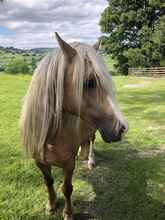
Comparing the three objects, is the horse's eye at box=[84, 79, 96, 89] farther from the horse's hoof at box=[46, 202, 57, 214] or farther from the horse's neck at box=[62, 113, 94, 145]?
the horse's hoof at box=[46, 202, 57, 214]

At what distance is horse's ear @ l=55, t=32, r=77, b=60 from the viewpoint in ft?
6.14

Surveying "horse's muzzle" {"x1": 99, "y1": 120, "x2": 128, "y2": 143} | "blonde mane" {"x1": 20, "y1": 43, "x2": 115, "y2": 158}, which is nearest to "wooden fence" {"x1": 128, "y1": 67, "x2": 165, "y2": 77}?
"blonde mane" {"x1": 20, "y1": 43, "x2": 115, "y2": 158}

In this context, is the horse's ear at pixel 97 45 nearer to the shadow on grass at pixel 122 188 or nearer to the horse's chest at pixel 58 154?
the horse's chest at pixel 58 154

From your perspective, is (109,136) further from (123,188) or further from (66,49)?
(123,188)

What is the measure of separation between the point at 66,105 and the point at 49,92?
167mm

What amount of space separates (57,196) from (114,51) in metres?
25.4

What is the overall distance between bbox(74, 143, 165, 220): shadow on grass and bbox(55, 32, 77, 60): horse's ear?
5.94 ft

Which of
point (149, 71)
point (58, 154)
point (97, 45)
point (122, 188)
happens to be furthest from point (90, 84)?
point (149, 71)

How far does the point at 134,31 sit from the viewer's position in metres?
27.2

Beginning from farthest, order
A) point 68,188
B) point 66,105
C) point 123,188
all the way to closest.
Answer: point 123,188 → point 68,188 → point 66,105

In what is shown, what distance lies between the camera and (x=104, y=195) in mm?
3357

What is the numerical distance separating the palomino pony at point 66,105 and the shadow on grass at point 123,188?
0.79 metres

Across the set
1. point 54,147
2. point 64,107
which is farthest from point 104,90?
point 54,147

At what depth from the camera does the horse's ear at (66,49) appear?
1871mm
